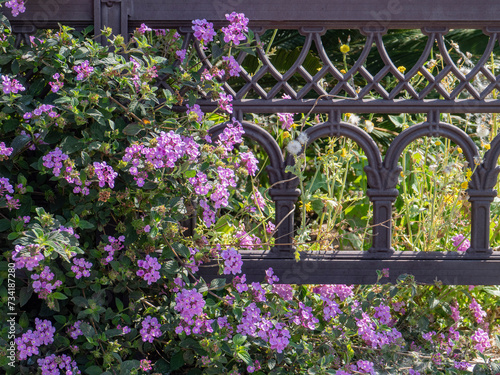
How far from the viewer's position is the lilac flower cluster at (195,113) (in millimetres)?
1796

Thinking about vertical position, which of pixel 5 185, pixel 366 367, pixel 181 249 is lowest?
pixel 366 367

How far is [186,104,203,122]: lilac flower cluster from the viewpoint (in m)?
1.80

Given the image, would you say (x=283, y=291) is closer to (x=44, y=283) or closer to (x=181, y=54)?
(x=44, y=283)

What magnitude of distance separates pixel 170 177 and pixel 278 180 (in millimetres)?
482

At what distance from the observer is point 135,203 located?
1.76 metres

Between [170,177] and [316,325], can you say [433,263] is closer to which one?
[316,325]

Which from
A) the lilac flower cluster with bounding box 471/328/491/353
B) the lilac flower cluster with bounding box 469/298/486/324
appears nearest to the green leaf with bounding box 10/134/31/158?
the lilac flower cluster with bounding box 471/328/491/353

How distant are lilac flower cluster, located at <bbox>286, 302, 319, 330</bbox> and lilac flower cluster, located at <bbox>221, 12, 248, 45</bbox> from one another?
1031 millimetres

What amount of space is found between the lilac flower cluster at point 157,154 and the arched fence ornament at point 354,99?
0.36 metres

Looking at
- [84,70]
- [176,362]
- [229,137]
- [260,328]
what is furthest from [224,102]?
[176,362]

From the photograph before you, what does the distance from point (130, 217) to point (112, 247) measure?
0.12 meters

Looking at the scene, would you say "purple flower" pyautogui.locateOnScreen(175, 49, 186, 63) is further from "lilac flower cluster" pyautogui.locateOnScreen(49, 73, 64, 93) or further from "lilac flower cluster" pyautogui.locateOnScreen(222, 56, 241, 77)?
"lilac flower cluster" pyautogui.locateOnScreen(49, 73, 64, 93)

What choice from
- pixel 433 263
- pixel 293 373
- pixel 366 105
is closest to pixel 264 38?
pixel 366 105

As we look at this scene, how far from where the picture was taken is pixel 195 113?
180 centimetres
